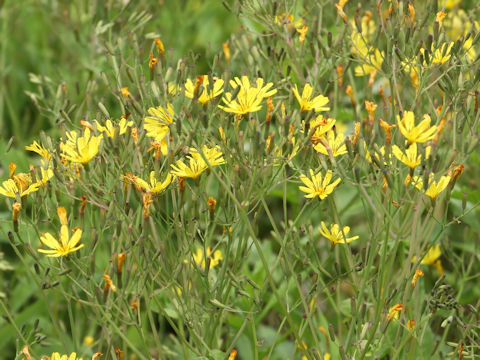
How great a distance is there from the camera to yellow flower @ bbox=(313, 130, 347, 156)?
172cm

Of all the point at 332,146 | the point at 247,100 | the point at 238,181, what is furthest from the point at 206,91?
the point at 332,146

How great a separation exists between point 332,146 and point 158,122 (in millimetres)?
468

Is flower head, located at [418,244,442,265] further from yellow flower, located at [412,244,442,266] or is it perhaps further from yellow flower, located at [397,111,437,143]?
yellow flower, located at [397,111,437,143]

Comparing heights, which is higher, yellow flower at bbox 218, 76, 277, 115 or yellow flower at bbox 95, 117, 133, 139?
yellow flower at bbox 218, 76, 277, 115

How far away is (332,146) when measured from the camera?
184 cm

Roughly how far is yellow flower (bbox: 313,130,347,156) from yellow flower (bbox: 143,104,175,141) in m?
0.39

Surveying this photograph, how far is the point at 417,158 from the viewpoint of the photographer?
1.67 m

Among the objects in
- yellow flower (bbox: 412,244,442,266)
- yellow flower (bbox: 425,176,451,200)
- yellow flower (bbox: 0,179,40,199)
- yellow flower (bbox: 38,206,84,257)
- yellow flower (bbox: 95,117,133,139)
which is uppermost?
yellow flower (bbox: 95,117,133,139)

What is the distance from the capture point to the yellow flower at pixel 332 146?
5.64ft

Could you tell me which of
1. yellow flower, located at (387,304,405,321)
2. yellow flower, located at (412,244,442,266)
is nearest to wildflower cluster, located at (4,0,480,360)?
yellow flower, located at (387,304,405,321)

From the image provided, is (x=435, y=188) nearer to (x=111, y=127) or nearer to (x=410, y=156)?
(x=410, y=156)

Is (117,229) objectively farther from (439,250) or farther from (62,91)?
(439,250)

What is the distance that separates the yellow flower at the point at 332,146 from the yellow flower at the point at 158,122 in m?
0.39

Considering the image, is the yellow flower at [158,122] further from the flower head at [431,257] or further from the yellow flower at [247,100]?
the flower head at [431,257]
